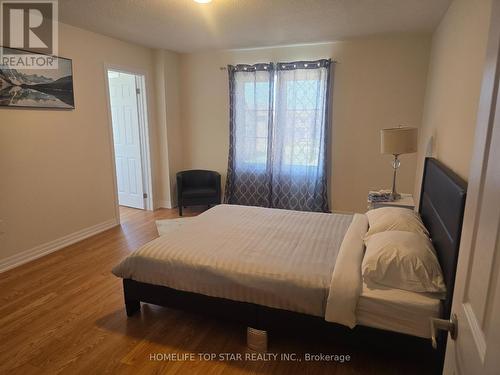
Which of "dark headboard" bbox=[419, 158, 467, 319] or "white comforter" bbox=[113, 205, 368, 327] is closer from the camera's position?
"dark headboard" bbox=[419, 158, 467, 319]

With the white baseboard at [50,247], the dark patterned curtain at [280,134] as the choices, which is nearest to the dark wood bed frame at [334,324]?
the white baseboard at [50,247]

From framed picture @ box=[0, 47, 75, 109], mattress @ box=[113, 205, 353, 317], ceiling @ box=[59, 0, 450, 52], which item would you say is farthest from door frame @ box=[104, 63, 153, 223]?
mattress @ box=[113, 205, 353, 317]

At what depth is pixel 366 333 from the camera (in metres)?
1.70

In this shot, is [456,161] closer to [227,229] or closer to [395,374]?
[395,374]

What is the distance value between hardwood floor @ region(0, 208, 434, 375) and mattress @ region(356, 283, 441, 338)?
0.15 m

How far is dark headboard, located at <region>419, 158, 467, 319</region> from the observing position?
147 cm

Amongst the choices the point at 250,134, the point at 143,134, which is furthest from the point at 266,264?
the point at 143,134

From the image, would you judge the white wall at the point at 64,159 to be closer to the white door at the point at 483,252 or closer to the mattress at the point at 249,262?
the mattress at the point at 249,262

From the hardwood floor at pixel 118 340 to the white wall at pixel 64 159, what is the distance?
647 mm

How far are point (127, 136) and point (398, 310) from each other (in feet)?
14.6

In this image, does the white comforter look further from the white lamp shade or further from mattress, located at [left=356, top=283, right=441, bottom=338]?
the white lamp shade

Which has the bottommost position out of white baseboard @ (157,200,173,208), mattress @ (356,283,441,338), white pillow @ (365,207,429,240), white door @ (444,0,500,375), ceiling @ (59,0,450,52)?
white baseboard @ (157,200,173,208)

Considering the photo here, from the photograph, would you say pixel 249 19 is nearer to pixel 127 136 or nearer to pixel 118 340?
pixel 127 136

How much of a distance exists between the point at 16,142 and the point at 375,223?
10.9ft
